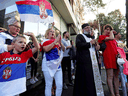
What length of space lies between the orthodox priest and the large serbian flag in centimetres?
111

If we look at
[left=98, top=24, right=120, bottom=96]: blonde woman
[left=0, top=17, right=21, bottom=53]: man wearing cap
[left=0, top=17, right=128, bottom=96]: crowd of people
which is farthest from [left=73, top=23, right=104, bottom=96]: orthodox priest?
[left=0, top=17, right=21, bottom=53]: man wearing cap

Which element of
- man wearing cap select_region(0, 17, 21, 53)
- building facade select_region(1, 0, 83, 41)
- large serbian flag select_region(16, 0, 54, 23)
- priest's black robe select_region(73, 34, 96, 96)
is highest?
building facade select_region(1, 0, 83, 41)

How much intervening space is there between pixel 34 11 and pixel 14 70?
1.29 meters

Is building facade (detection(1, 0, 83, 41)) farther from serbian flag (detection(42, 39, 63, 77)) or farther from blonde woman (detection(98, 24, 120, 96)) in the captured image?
blonde woman (detection(98, 24, 120, 96))

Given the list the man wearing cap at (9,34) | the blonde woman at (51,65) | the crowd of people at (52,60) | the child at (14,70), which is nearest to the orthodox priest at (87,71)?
the crowd of people at (52,60)

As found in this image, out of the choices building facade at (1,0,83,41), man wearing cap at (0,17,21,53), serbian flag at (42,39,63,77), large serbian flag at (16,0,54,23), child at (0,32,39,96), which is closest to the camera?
child at (0,32,39,96)

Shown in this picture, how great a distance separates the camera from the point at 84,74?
230 cm

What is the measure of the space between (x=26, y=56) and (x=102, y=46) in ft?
6.84

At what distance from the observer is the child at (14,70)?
1.47m

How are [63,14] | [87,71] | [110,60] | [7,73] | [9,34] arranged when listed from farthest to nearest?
[63,14] < [110,60] < [87,71] < [9,34] < [7,73]

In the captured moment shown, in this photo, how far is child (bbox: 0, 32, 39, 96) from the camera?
1.47 metres


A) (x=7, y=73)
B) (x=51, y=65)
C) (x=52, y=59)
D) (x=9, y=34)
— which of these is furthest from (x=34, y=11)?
(x=7, y=73)

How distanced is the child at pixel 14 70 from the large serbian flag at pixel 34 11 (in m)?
0.54

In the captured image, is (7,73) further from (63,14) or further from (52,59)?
(63,14)
